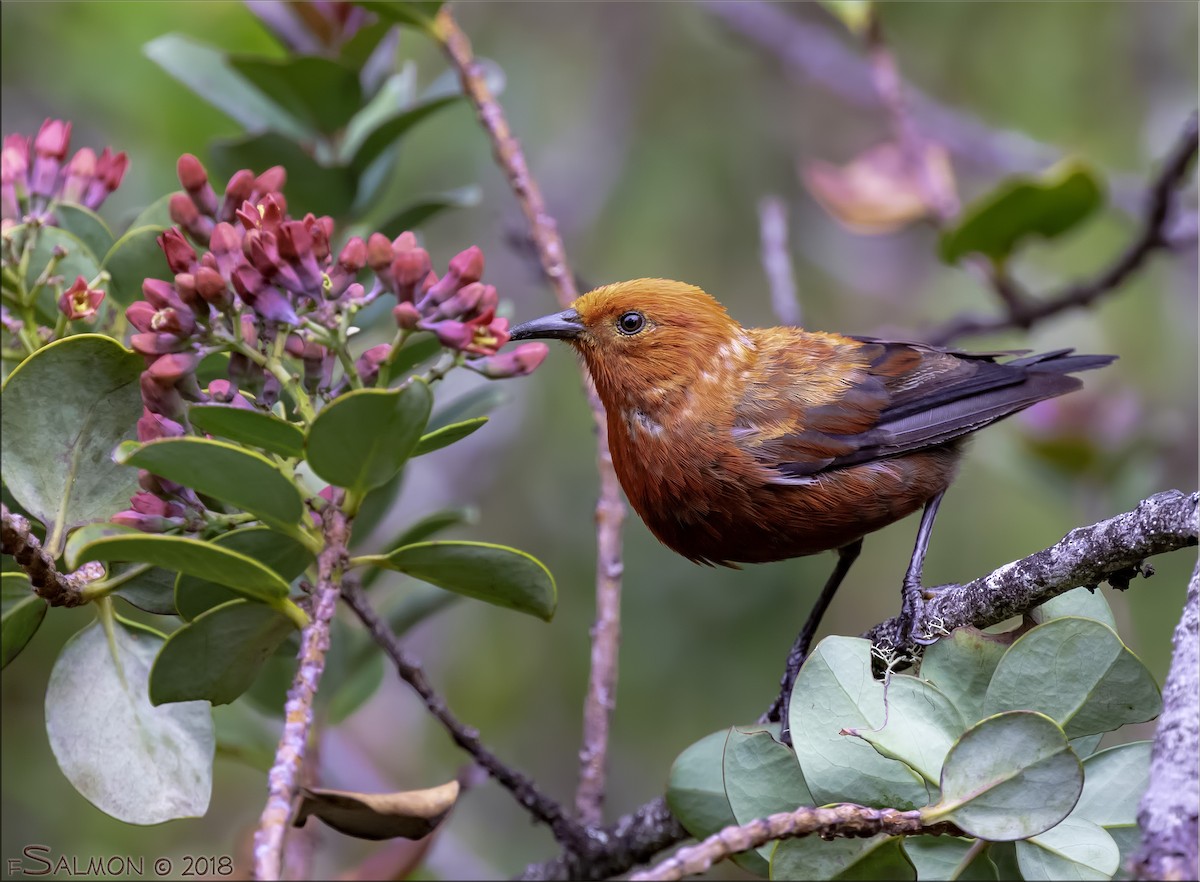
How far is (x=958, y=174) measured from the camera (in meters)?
7.60

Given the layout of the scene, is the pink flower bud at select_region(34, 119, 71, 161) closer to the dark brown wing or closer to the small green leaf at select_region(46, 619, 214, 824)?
the small green leaf at select_region(46, 619, 214, 824)

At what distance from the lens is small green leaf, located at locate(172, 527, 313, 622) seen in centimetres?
204

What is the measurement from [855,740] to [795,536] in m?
1.57

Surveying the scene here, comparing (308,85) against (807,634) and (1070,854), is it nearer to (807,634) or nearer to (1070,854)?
(807,634)

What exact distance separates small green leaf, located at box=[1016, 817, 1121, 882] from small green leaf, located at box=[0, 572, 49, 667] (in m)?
1.76

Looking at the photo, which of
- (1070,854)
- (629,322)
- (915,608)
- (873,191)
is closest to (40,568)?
(1070,854)

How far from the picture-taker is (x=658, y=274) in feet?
23.7

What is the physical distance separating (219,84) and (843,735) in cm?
280

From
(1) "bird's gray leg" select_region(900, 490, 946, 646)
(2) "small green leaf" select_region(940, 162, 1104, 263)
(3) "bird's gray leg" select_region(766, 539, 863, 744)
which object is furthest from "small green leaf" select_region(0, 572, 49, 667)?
(2) "small green leaf" select_region(940, 162, 1104, 263)

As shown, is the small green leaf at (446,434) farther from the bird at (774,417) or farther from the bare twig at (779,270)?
the bare twig at (779,270)

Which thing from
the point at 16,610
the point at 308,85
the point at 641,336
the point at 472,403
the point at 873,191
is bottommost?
the point at 16,610

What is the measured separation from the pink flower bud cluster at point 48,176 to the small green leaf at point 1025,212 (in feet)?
9.41

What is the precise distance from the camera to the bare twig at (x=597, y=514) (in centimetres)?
305

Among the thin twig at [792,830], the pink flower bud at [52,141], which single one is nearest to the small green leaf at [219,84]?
the pink flower bud at [52,141]
